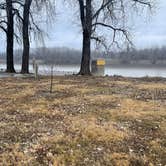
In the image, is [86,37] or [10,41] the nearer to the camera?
[86,37]

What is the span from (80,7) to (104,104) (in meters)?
14.8

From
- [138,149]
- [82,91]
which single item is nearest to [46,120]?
[138,149]

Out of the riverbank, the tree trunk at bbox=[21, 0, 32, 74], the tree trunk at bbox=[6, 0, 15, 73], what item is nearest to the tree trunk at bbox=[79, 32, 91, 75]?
the tree trunk at bbox=[21, 0, 32, 74]

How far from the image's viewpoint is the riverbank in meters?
7.27

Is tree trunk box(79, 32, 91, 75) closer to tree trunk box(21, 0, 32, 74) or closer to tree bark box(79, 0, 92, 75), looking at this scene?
tree bark box(79, 0, 92, 75)

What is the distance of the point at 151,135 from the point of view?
8.52m

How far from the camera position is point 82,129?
28.5 ft

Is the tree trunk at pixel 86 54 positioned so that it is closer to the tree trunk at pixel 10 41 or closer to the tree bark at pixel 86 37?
the tree bark at pixel 86 37

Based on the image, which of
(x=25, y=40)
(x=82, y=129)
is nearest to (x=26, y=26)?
(x=25, y=40)

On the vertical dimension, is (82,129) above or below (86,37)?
below

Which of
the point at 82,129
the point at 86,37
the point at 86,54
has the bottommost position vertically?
the point at 82,129

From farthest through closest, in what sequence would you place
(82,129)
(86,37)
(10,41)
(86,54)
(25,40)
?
(10,41), (25,40), (86,54), (86,37), (82,129)

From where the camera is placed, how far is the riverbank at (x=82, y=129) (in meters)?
7.27

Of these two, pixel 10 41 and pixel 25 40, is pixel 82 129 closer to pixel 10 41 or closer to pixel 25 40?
pixel 25 40
